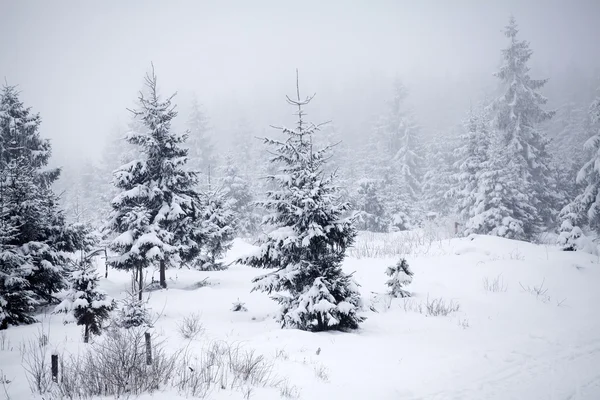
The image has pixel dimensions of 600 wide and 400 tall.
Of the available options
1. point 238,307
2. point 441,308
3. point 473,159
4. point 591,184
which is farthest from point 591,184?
point 238,307

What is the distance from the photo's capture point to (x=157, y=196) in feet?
46.6

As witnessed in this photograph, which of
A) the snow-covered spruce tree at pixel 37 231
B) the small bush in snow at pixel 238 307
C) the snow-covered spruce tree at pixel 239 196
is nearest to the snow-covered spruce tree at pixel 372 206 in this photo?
the snow-covered spruce tree at pixel 239 196

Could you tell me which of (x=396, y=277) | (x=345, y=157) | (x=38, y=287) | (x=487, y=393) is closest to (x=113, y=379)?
(x=487, y=393)

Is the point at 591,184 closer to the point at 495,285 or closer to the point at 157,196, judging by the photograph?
the point at 495,285

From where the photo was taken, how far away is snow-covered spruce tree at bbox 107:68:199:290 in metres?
12.9

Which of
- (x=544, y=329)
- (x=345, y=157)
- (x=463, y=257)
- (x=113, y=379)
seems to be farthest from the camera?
(x=345, y=157)

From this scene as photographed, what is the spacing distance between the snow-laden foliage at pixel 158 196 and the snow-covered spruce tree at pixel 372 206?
1953cm

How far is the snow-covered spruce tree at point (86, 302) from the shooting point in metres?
7.18

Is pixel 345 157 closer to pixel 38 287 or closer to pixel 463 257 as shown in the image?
pixel 463 257

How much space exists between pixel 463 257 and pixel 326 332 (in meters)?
9.06

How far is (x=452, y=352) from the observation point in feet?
21.8

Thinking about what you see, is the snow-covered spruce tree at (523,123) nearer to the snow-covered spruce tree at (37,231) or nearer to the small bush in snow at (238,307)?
the small bush in snow at (238,307)

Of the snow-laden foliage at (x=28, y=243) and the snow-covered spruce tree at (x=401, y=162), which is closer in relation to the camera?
the snow-laden foliage at (x=28, y=243)

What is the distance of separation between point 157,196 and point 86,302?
7695mm
